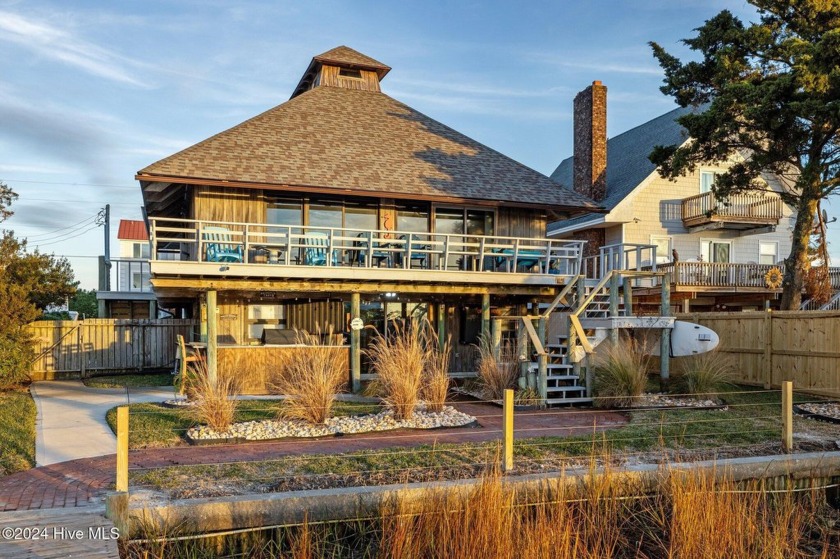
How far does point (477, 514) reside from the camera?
585cm

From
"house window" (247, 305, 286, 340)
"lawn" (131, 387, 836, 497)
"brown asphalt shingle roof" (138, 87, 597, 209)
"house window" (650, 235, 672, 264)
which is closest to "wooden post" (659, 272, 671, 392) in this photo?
"brown asphalt shingle roof" (138, 87, 597, 209)

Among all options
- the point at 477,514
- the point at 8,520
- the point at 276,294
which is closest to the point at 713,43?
the point at 276,294

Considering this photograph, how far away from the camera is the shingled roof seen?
26.9 m

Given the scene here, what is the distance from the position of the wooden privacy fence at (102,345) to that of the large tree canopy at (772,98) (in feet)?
50.0

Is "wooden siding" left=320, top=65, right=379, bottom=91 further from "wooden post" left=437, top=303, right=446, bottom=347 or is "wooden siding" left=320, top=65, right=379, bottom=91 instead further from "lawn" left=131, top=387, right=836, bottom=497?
"lawn" left=131, top=387, right=836, bottom=497

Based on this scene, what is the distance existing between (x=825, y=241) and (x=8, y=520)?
29.4 metres

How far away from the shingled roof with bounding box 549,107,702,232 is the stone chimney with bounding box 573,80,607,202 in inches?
32.2

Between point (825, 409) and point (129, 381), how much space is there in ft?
52.3

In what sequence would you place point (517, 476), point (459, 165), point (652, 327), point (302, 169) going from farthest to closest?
point (459, 165) < point (302, 169) < point (652, 327) < point (517, 476)

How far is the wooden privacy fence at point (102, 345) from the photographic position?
19578mm

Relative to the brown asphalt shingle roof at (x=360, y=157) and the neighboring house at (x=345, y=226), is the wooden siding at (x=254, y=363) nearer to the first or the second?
the neighboring house at (x=345, y=226)

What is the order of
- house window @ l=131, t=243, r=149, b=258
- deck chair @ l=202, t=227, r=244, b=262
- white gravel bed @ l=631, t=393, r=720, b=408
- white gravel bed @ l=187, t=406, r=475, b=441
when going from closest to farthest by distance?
white gravel bed @ l=187, t=406, r=475, b=441 → white gravel bed @ l=631, t=393, r=720, b=408 → deck chair @ l=202, t=227, r=244, b=262 → house window @ l=131, t=243, r=149, b=258

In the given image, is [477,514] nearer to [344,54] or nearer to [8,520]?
[8,520]

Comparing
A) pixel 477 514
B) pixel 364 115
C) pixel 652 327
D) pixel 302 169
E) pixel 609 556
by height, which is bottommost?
pixel 609 556
